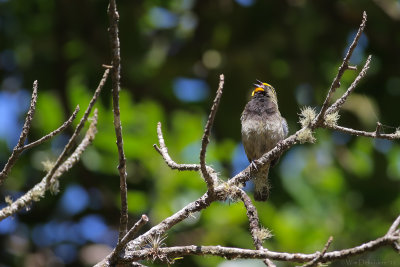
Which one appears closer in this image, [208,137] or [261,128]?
[208,137]

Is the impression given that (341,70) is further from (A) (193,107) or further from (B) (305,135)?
(A) (193,107)

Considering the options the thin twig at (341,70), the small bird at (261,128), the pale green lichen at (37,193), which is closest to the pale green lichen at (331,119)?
the thin twig at (341,70)

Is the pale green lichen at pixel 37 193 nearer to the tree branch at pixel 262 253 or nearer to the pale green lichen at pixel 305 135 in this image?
the tree branch at pixel 262 253

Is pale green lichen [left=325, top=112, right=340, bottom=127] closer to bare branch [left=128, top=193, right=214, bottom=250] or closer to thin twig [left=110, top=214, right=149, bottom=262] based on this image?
bare branch [left=128, top=193, right=214, bottom=250]

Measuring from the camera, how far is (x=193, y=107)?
26.8 feet

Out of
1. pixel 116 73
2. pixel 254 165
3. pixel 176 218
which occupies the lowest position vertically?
pixel 176 218

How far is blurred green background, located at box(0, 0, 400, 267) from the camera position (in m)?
7.58

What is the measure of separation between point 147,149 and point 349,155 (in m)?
2.86

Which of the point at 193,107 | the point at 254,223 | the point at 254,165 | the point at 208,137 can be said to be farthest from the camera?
the point at 193,107

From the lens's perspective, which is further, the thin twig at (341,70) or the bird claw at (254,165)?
the bird claw at (254,165)

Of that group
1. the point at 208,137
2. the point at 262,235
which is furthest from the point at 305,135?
the point at 208,137

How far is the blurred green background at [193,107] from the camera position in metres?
7.58

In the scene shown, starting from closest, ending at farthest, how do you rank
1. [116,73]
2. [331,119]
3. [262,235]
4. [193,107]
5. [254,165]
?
[116,73]
[262,235]
[331,119]
[254,165]
[193,107]

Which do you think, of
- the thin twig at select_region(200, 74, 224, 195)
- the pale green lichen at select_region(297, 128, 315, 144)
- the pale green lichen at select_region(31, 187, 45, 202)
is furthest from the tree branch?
the pale green lichen at select_region(297, 128, 315, 144)
